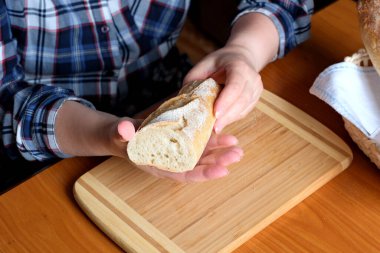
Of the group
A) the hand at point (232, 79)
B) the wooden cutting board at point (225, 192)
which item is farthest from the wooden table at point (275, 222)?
the hand at point (232, 79)

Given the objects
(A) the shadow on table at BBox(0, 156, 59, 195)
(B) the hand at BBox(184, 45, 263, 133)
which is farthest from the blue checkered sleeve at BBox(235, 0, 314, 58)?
(A) the shadow on table at BBox(0, 156, 59, 195)

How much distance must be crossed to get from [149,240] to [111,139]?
0.16 m

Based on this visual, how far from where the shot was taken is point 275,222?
32.6 inches

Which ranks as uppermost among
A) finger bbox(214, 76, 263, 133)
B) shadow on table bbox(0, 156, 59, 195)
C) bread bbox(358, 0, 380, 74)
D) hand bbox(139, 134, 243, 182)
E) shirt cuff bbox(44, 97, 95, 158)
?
bread bbox(358, 0, 380, 74)

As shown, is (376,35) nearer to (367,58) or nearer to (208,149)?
(367,58)

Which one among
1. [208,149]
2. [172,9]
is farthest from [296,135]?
[172,9]

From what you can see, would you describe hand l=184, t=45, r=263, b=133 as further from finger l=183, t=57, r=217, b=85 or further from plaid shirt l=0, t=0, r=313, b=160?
plaid shirt l=0, t=0, r=313, b=160

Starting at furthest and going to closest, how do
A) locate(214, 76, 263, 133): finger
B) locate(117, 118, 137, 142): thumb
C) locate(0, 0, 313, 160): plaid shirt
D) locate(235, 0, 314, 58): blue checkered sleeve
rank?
locate(235, 0, 314, 58): blue checkered sleeve < locate(0, 0, 313, 160): plaid shirt < locate(214, 76, 263, 133): finger < locate(117, 118, 137, 142): thumb

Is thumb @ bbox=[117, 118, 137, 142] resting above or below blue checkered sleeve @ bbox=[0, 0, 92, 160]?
above

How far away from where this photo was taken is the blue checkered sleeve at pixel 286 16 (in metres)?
1.09

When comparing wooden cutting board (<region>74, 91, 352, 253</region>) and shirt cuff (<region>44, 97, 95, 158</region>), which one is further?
shirt cuff (<region>44, 97, 95, 158</region>)

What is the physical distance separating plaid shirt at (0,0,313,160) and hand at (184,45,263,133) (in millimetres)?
154

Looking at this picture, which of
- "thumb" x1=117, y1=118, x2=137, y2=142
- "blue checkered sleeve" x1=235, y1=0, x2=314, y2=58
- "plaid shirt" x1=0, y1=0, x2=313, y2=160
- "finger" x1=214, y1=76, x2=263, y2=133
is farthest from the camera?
"blue checkered sleeve" x1=235, y1=0, x2=314, y2=58

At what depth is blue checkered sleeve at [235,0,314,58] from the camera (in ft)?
3.57
